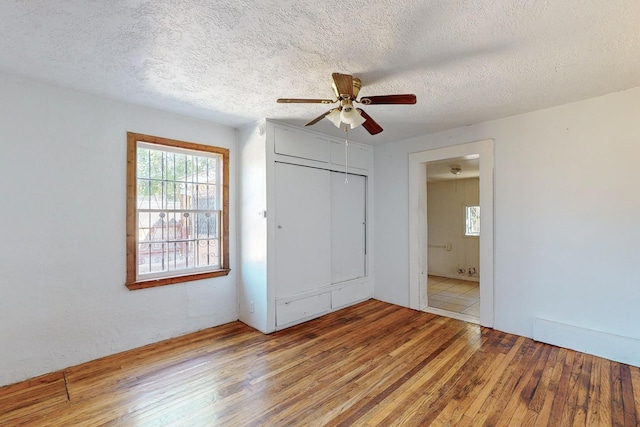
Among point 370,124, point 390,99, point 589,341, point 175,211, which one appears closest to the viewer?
point 390,99

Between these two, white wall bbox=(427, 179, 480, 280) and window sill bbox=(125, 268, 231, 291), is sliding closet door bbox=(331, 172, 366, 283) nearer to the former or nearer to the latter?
window sill bbox=(125, 268, 231, 291)

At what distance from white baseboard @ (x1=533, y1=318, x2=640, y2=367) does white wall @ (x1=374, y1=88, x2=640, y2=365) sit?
0.08 ft

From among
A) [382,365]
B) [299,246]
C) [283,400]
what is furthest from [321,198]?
[283,400]

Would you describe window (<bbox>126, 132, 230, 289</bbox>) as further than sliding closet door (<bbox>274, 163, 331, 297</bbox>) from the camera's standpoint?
No

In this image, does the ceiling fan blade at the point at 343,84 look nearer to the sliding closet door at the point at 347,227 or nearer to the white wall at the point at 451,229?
the sliding closet door at the point at 347,227

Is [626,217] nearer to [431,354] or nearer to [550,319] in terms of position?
[550,319]

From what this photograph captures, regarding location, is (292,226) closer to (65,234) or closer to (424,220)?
(424,220)

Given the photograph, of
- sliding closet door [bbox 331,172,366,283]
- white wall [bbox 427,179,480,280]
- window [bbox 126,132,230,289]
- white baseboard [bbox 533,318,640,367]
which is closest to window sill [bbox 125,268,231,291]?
window [bbox 126,132,230,289]

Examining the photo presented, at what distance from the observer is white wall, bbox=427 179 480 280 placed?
6.64 meters

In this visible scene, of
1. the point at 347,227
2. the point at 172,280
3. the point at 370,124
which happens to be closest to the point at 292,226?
the point at 347,227

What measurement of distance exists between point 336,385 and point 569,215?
291 centimetres

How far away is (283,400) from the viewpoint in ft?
7.15

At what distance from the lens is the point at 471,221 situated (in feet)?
22.2

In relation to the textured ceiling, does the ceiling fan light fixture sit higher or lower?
lower
